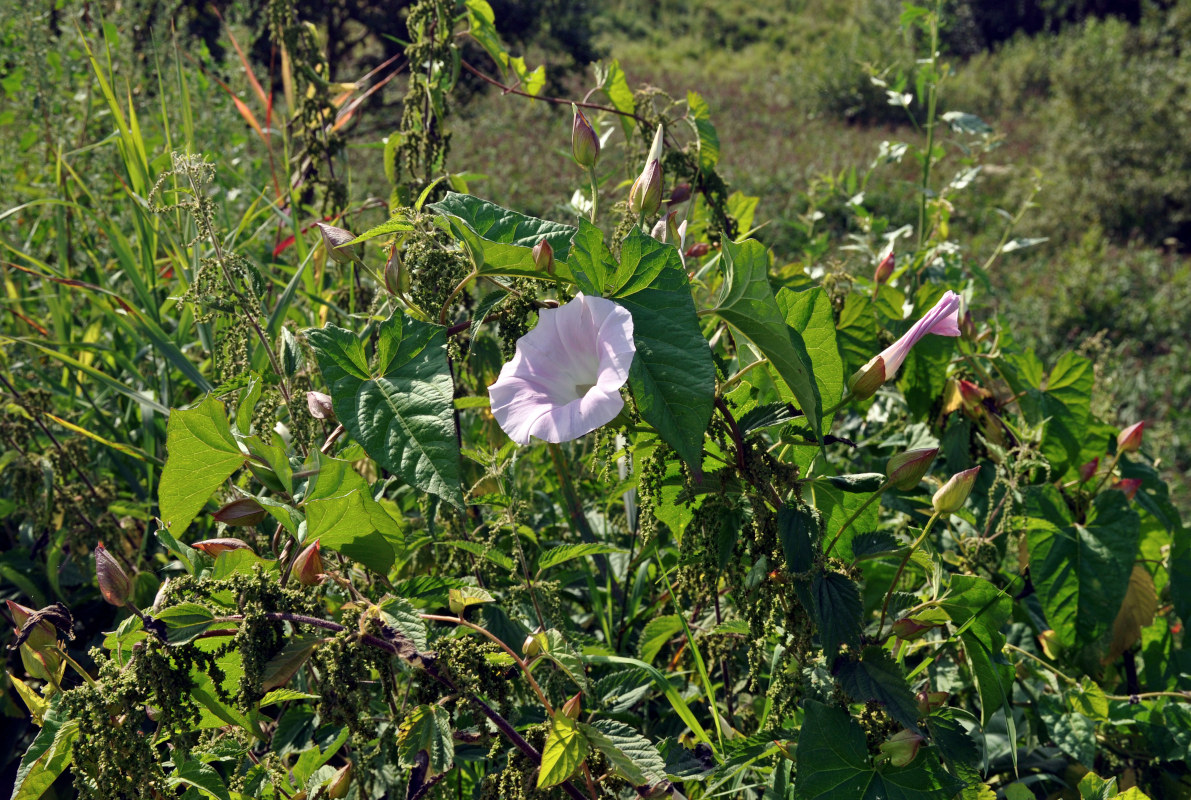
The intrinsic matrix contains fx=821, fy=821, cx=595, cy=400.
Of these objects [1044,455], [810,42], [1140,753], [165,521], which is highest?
[165,521]

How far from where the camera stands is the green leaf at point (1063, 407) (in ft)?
4.32

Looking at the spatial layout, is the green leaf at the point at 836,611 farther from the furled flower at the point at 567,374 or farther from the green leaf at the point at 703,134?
the green leaf at the point at 703,134

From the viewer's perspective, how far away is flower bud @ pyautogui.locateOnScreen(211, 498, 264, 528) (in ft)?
2.57

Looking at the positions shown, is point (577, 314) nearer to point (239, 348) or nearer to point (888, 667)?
point (888, 667)

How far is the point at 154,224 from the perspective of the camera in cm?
183

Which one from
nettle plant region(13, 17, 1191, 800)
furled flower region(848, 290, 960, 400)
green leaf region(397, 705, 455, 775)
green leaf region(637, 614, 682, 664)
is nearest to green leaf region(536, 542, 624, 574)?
nettle plant region(13, 17, 1191, 800)

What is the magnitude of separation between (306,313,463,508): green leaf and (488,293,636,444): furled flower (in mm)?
53

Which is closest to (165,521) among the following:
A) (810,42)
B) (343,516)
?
(343,516)

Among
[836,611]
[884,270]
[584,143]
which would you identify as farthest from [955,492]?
[884,270]

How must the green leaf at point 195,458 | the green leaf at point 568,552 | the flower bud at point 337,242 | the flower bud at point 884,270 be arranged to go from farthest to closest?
the flower bud at point 884,270
the green leaf at point 568,552
the flower bud at point 337,242
the green leaf at point 195,458

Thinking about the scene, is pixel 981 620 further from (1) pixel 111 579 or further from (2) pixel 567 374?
(1) pixel 111 579

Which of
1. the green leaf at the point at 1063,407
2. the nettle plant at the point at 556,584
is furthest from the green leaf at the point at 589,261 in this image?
the green leaf at the point at 1063,407

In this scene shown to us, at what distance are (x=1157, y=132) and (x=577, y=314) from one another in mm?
8676

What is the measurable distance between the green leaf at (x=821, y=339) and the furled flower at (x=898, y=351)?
0.02m
